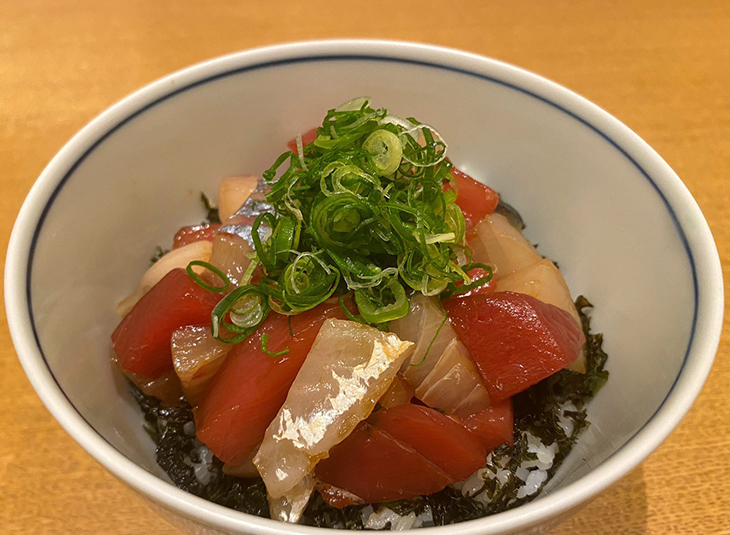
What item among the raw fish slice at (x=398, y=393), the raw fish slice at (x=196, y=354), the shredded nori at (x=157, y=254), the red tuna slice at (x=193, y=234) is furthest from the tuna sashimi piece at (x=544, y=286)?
the shredded nori at (x=157, y=254)

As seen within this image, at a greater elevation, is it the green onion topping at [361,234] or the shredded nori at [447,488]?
the green onion topping at [361,234]

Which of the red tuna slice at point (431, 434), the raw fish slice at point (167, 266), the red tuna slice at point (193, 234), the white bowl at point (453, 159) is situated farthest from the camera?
the red tuna slice at point (193, 234)

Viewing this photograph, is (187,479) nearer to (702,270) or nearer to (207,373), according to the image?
(207,373)

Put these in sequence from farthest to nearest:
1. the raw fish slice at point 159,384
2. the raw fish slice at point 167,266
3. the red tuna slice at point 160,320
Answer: the raw fish slice at point 167,266
the raw fish slice at point 159,384
the red tuna slice at point 160,320

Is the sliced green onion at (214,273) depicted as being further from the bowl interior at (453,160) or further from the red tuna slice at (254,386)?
the bowl interior at (453,160)

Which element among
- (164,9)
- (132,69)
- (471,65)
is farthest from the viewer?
(164,9)

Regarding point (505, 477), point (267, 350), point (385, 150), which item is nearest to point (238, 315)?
point (267, 350)

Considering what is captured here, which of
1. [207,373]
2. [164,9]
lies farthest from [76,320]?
[164,9]
